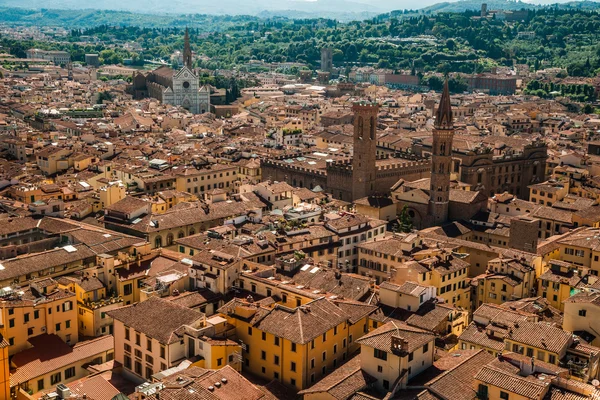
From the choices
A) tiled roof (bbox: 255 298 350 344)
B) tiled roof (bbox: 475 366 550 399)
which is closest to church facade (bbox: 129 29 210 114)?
tiled roof (bbox: 255 298 350 344)

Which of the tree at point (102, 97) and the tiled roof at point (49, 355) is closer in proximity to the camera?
the tiled roof at point (49, 355)

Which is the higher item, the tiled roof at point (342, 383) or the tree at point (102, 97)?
the tree at point (102, 97)

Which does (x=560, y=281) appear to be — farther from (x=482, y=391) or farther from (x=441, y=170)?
(x=441, y=170)

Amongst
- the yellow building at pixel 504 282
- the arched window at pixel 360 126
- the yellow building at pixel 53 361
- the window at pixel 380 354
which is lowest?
the yellow building at pixel 53 361

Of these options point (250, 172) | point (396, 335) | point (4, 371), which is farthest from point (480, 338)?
point (250, 172)

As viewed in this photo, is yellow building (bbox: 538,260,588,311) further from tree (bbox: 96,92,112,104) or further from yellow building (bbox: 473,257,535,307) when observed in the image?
tree (bbox: 96,92,112,104)

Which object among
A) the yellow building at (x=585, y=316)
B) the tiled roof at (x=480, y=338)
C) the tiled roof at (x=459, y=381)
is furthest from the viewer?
the tiled roof at (x=480, y=338)

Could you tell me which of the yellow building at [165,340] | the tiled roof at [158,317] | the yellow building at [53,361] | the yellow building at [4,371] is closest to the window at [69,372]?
Result: the yellow building at [53,361]

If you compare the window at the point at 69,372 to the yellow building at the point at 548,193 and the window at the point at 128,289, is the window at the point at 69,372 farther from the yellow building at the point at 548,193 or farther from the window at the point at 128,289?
the yellow building at the point at 548,193

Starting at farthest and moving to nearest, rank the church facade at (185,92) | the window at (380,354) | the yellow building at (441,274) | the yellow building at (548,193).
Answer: the church facade at (185,92), the yellow building at (548,193), the yellow building at (441,274), the window at (380,354)
